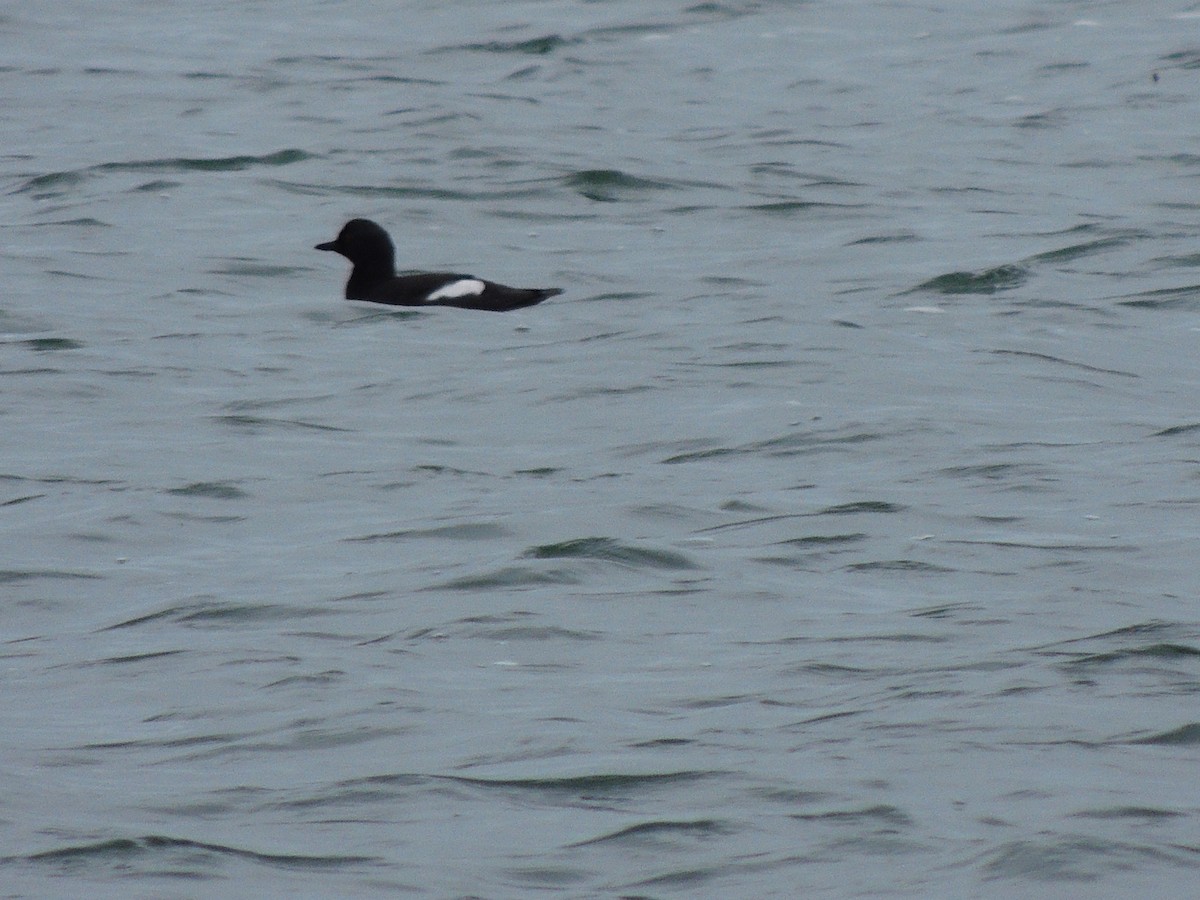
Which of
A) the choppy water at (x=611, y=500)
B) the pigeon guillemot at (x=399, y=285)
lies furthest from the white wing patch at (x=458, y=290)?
the choppy water at (x=611, y=500)

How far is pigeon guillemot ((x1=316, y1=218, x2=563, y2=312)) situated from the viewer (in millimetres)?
10812

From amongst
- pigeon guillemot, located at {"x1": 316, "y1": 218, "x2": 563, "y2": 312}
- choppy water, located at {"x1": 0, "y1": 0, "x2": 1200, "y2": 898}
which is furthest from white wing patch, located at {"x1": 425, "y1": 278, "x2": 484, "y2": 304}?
choppy water, located at {"x1": 0, "y1": 0, "x2": 1200, "y2": 898}

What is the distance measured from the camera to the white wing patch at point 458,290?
10820mm

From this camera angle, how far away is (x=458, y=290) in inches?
428

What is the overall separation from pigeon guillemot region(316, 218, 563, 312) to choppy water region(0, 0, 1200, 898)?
7.7 inches

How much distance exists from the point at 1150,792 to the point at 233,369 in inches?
228

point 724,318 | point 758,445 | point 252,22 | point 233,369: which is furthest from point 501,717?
point 252,22

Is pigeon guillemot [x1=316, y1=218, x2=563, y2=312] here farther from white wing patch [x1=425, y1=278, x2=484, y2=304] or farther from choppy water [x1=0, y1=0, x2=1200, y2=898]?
choppy water [x1=0, y1=0, x2=1200, y2=898]

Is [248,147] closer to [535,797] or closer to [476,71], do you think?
[476,71]

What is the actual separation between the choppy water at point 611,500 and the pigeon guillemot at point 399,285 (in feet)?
0.64

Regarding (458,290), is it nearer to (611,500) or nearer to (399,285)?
(399,285)

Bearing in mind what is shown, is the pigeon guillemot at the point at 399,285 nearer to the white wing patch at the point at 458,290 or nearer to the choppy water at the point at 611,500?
the white wing patch at the point at 458,290

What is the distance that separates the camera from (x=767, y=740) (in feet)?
16.6

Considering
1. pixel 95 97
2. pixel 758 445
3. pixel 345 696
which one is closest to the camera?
pixel 345 696
